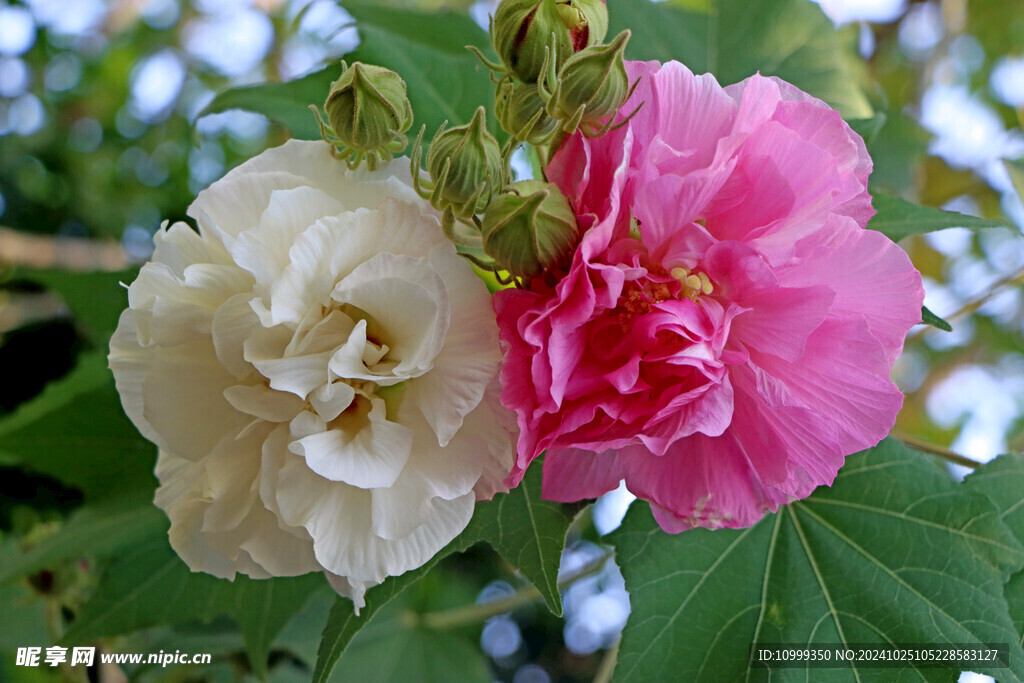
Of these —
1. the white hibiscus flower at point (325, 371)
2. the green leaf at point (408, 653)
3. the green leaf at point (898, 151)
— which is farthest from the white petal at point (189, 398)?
the green leaf at point (898, 151)

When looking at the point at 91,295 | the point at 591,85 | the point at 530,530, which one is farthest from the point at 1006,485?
the point at 91,295

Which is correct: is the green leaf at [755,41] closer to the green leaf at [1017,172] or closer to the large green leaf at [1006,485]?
the green leaf at [1017,172]

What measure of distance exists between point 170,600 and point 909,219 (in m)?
0.87

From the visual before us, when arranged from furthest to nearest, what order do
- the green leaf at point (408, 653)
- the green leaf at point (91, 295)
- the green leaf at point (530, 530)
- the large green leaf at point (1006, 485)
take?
the green leaf at point (408, 653)
the green leaf at point (91, 295)
the large green leaf at point (1006, 485)
the green leaf at point (530, 530)

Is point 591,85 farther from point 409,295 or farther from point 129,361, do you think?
point 129,361

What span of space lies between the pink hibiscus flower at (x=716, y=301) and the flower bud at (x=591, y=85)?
0.02 metres

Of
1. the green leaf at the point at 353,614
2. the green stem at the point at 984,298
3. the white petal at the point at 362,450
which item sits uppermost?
the white petal at the point at 362,450

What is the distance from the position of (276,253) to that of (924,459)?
62 centimetres

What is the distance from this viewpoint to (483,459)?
0.54 meters

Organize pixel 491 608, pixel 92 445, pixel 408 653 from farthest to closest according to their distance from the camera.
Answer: pixel 408 653 → pixel 491 608 → pixel 92 445

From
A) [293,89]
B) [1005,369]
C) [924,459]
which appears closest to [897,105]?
[1005,369]

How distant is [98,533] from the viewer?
93cm

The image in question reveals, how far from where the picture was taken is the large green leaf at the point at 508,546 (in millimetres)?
616

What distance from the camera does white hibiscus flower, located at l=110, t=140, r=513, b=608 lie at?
1.69ft
